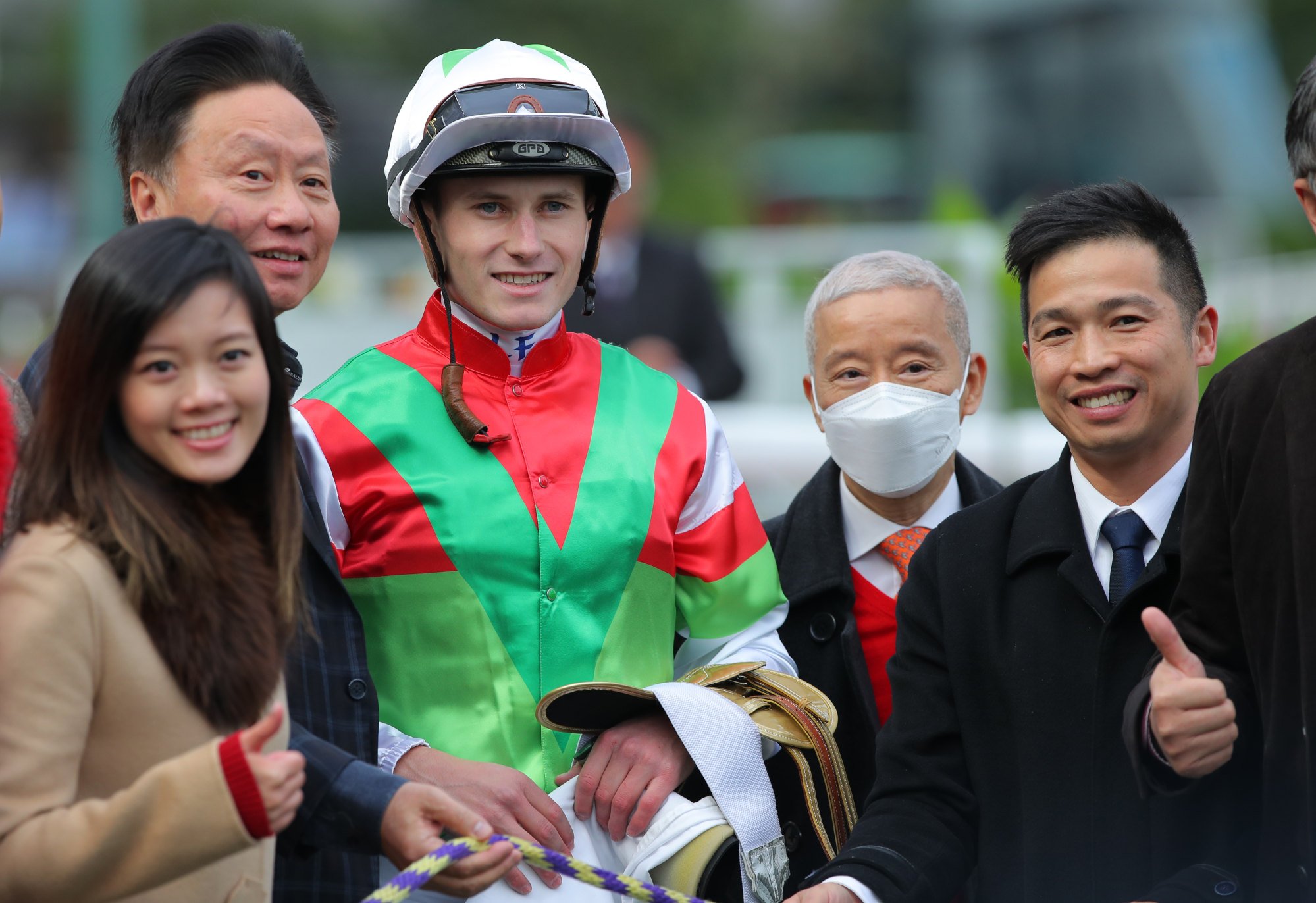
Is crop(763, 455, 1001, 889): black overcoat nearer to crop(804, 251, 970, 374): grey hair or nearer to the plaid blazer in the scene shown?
crop(804, 251, 970, 374): grey hair

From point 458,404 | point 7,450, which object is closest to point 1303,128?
point 458,404

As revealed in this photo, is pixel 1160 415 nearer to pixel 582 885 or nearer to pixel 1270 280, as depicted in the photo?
pixel 582 885

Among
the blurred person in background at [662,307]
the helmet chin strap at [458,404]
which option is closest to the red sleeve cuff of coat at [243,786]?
the helmet chin strap at [458,404]

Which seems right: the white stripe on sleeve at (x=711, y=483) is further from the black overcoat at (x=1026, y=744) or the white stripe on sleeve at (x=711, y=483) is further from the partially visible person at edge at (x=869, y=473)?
the black overcoat at (x=1026, y=744)

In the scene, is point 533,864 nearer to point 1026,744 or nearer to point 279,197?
point 1026,744

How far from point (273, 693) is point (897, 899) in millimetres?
1235

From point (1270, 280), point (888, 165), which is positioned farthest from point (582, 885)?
point (888, 165)

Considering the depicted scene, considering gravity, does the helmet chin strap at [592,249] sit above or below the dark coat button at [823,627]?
above

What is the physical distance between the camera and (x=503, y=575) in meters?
3.13

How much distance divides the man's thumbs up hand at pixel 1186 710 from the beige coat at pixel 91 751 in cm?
150

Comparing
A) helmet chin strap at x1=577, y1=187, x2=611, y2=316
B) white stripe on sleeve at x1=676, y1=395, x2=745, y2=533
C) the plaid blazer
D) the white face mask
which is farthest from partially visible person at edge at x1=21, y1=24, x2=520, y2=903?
the white face mask

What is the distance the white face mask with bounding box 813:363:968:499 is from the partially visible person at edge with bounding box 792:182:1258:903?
295 millimetres

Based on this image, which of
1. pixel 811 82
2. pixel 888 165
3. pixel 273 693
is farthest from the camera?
pixel 811 82

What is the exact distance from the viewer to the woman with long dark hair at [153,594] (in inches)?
88.1
